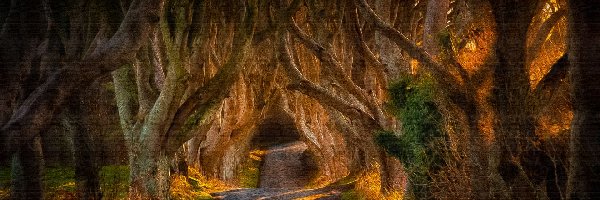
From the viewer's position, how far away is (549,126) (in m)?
5.83

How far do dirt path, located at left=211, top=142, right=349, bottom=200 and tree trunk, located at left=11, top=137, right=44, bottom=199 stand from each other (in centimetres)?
688

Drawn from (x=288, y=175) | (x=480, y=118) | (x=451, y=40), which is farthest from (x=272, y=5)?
(x=288, y=175)

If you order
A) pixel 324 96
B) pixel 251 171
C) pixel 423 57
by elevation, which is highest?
pixel 423 57

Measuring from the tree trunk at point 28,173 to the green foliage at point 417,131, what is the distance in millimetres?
5775

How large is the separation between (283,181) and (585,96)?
2234 cm

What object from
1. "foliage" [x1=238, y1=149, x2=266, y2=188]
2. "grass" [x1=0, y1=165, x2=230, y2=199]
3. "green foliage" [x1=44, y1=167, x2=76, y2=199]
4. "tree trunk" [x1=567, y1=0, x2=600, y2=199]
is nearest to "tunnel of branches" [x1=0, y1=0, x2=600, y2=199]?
"tree trunk" [x1=567, y1=0, x2=600, y2=199]

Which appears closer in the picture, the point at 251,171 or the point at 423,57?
the point at 423,57

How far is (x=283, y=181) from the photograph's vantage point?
25.5 meters

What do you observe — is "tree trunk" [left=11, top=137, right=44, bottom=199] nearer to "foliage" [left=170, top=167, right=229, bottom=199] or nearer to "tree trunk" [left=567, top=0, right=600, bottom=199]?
"foliage" [left=170, top=167, right=229, bottom=199]

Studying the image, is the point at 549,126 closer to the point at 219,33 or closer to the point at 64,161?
the point at 219,33

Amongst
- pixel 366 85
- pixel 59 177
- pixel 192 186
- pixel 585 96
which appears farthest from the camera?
pixel 59 177

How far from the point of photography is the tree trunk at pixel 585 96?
3791mm

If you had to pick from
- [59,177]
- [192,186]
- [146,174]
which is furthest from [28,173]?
[59,177]

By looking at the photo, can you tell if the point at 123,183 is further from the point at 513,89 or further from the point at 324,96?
the point at 513,89
